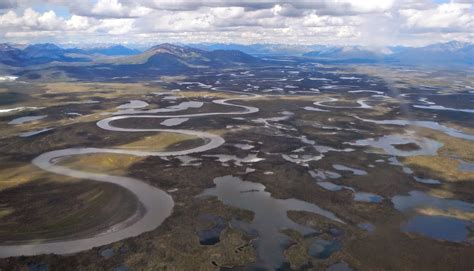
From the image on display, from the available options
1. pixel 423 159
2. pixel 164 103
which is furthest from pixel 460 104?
pixel 164 103

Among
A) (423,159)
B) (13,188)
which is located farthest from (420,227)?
(13,188)

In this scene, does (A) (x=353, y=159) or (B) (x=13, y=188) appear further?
(A) (x=353, y=159)

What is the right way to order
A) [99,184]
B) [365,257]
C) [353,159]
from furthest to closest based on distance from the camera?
[353,159]
[99,184]
[365,257]

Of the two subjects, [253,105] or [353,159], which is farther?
[253,105]

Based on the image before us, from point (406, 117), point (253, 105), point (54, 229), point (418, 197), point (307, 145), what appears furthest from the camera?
point (253, 105)

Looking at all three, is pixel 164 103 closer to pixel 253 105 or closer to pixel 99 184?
pixel 253 105

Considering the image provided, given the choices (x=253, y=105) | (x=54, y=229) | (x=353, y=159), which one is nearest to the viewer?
(x=54, y=229)

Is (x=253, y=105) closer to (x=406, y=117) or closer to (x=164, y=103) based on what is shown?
(x=164, y=103)

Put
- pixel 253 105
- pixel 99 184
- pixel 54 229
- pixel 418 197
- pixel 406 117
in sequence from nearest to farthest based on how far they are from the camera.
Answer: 1. pixel 54 229
2. pixel 418 197
3. pixel 99 184
4. pixel 406 117
5. pixel 253 105
